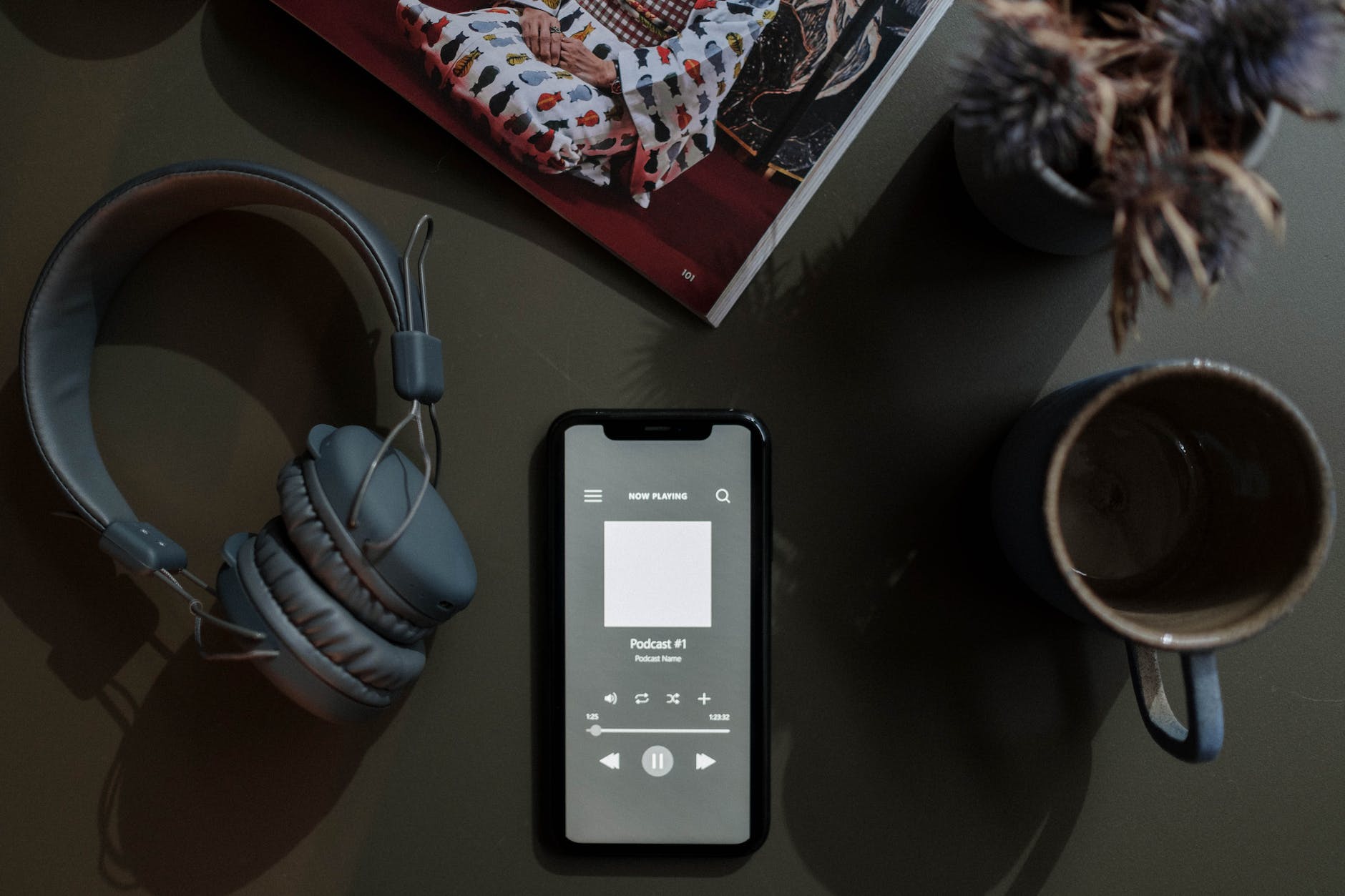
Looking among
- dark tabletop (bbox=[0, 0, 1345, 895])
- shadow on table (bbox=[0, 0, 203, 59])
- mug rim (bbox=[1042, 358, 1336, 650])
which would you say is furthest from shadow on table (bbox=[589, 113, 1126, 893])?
shadow on table (bbox=[0, 0, 203, 59])

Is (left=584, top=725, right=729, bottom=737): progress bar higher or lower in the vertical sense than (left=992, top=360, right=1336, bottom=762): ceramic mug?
lower

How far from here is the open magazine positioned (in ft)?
1.59

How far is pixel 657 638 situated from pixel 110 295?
1.28 ft

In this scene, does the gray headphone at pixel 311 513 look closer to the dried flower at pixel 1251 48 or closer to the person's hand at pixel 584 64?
the person's hand at pixel 584 64

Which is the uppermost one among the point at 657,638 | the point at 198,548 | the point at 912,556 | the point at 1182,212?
the point at 1182,212

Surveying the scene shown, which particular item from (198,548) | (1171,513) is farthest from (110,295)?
(1171,513)

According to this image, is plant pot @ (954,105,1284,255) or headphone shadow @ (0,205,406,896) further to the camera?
headphone shadow @ (0,205,406,896)

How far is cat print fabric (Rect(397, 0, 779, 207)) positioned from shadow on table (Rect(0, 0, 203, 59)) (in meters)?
0.15

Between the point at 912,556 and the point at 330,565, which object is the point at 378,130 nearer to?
the point at 330,565

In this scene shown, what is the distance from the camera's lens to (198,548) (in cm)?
52

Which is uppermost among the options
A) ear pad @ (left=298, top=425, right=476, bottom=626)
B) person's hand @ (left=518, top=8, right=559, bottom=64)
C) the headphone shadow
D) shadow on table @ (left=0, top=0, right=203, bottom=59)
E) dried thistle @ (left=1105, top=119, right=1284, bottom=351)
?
dried thistle @ (left=1105, top=119, right=1284, bottom=351)

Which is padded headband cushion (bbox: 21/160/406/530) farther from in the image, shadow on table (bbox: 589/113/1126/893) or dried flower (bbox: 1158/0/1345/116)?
dried flower (bbox: 1158/0/1345/116)

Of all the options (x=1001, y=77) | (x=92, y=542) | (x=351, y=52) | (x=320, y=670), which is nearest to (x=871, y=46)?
(x=1001, y=77)

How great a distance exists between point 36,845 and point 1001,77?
69 centimetres
